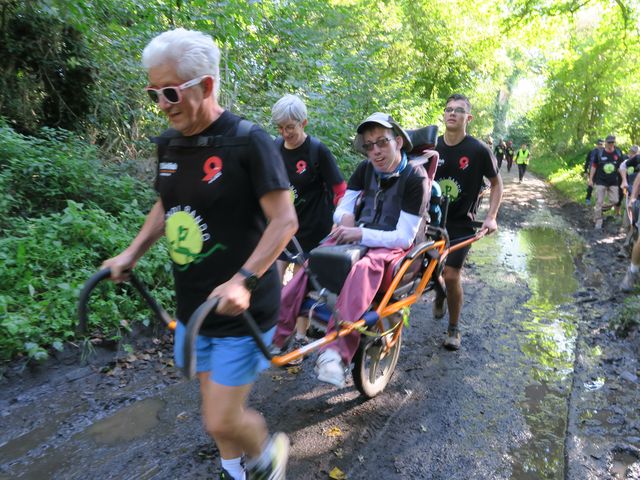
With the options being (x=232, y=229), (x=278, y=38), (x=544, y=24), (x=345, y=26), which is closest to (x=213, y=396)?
(x=232, y=229)

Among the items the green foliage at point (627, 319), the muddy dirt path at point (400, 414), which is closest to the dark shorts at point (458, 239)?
the muddy dirt path at point (400, 414)

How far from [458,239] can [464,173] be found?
66 cm

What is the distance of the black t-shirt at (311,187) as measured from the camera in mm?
4203

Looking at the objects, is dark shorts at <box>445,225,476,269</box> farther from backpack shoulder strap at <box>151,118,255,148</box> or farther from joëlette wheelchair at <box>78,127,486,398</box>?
backpack shoulder strap at <box>151,118,255,148</box>

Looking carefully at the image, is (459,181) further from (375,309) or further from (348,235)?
(375,309)

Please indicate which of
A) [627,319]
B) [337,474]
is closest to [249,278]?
[337,474]

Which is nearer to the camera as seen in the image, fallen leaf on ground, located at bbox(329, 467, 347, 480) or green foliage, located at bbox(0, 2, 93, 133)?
fallen leaf on ground, located at bbox(329, 467, 347, 480)

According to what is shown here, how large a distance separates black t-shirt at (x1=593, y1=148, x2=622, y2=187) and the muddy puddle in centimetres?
184

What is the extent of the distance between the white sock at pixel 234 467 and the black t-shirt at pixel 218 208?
69 cm

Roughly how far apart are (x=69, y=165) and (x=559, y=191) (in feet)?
66.7

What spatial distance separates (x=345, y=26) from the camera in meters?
11.7

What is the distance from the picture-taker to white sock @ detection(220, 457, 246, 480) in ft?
7.72

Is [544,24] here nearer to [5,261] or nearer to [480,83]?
[480,83]

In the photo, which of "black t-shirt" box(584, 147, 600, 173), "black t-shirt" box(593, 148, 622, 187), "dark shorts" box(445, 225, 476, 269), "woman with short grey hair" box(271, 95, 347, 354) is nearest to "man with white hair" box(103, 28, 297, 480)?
"woman with short grey hair" box(271, 95, 347, 354)
